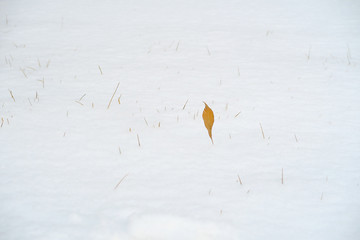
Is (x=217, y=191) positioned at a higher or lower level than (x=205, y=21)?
lower

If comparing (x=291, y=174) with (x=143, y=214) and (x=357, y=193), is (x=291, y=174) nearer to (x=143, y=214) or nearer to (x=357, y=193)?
(x=357, y=193)

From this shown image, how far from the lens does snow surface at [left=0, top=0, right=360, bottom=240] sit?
1124mm

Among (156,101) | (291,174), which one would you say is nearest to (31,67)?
(156,101)

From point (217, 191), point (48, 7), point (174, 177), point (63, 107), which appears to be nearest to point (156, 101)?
point (63, 107)

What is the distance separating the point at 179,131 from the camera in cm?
164

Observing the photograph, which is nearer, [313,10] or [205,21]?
[205,21]

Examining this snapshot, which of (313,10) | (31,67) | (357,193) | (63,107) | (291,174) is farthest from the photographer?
(313,10)

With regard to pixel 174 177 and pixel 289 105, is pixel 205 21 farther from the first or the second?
pixel 174 177

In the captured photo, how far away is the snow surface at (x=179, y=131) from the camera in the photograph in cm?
112

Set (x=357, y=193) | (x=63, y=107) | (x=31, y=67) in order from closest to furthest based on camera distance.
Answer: (x=357, y=193)
(x=63, y=107)
(x=31, y=67)

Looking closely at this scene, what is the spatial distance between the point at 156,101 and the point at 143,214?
2.89 feet

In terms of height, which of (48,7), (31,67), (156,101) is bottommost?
(156,101)

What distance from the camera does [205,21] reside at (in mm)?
3232

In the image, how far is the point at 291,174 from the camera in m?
1.34
